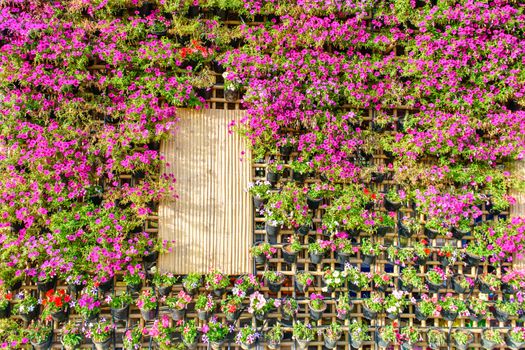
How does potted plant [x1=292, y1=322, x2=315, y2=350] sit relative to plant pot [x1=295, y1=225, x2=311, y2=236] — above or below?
below

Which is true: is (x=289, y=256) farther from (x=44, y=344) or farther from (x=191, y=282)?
(x=44, y=344)

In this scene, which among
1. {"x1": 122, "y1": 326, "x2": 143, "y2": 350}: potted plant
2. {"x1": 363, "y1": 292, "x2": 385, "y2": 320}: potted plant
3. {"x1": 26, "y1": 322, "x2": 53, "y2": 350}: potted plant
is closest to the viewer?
{"x1": 26, "y1": 322, "x2": 53, "y2": 350}: potted plant

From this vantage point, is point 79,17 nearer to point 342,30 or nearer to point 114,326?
point 342,30

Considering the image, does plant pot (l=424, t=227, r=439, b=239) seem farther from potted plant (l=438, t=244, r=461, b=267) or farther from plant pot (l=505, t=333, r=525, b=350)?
plant pot (l=505, t=333, r=525, b=350)

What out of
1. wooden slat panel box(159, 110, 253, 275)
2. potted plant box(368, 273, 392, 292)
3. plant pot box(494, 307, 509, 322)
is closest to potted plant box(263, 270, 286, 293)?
wooden slat panel box(159, 110, 253, 275)

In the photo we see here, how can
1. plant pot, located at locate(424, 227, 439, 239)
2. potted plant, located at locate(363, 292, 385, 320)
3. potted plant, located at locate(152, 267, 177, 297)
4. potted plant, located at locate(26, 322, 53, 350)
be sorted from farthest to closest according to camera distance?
1. plant pot, located at locate(424, 227, 439, 239)
2. potted plant, located at locate(363, 292, 385, 320)
3. potted plant, located at locate(152, 267, 177, 297)
4. potted plant, located at locate(26, 322, 53, 350)

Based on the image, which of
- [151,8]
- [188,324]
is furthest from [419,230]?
[151,8]
